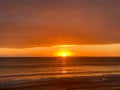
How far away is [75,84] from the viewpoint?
19.2 meters

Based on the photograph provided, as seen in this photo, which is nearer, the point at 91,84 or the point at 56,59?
the point at 91,84

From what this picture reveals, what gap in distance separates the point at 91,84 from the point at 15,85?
533cm

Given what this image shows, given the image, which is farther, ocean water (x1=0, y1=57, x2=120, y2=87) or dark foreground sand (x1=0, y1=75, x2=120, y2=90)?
ocean water (x1=0, y1=57, x2=120, y2=87)

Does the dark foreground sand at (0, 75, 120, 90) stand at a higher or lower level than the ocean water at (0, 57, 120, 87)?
lower

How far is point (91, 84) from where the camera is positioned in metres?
19.5

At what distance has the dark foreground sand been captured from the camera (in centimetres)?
1719

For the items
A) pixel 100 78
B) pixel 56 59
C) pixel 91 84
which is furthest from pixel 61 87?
pixel 56 59

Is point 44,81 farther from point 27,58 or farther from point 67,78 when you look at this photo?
point 27,58

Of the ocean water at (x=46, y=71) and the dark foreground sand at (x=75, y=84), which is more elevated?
the ocean water at (x=46, y=71)

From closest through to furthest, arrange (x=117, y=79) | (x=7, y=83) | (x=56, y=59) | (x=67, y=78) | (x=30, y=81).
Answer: (x=7, y=83), (x=30, y=81), (x=67, y=78), (x=117, y=79), (x=56, y=59)

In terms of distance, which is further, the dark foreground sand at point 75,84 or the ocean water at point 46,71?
the ocean water at point 46,71

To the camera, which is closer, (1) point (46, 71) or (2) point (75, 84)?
(2) point (75, 84)

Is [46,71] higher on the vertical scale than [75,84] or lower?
higher

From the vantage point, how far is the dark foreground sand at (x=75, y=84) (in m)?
17.2
